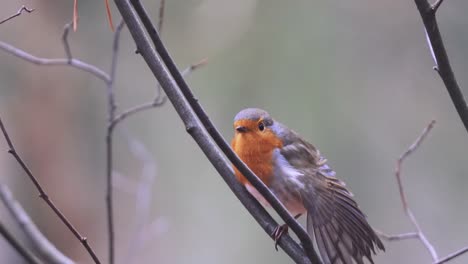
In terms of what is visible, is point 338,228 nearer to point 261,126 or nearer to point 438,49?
point 261,126

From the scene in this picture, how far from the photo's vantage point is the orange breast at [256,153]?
2.19m

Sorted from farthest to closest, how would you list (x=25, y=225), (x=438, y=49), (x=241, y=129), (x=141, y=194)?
(x=141, y=194), (x=241, y=129), (x=25, y=225), (x=438, y=49)

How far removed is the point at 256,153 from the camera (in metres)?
2.22

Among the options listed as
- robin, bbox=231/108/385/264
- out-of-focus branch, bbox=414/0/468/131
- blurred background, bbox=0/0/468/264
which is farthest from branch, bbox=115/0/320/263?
blurred background, bbox=0/0/468/264

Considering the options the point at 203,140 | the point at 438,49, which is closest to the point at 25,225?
the point at 203,140

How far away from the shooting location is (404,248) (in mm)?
4191

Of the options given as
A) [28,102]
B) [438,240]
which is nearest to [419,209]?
[438,240]

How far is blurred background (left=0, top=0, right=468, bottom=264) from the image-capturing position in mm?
4336

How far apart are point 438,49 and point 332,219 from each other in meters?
0.79

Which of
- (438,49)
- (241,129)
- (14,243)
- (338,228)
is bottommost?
(338,228)

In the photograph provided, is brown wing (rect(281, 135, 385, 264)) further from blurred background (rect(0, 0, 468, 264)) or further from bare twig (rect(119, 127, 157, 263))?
blurred background (rect(0, 0, 468, 264))

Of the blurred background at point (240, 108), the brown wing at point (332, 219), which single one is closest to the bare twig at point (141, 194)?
the blurred background at point (240, 108)

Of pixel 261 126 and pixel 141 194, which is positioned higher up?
pixel 261 126

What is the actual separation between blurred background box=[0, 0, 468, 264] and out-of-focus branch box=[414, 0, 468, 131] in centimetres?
310
